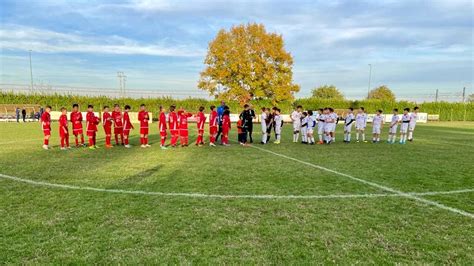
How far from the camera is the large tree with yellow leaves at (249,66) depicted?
162ft

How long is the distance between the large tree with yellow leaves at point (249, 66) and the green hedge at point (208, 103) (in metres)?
2.46

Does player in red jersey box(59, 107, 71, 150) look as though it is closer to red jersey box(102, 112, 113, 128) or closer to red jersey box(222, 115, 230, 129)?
red jersey box(102, 112, 113, 128)

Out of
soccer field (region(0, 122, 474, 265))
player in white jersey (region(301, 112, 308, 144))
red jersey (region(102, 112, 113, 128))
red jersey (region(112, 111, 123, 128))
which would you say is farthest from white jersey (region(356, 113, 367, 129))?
red jersey (region(102, 112, 113, 128))

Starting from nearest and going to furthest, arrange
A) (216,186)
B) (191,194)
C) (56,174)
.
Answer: (191,194) < (216,186) < (56,174)

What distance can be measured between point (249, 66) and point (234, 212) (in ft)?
147

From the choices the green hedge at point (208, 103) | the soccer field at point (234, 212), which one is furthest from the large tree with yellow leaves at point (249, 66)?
the soccer field at point (234, 212)

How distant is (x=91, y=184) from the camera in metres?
7.54

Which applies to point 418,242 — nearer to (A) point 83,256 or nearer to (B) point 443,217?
(B) point 443,217

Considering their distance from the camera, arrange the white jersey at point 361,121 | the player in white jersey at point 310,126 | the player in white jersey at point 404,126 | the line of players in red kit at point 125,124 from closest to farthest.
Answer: the line of players in red kit at point 125,124, the player in white jersey at point 310,126, the player in white jersey at point 404,126, the white jersey at point 361,121

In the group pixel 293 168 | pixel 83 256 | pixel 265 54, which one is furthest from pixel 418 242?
pixel 265 54

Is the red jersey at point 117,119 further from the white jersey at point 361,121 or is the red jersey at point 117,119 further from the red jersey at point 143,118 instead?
the white jersey at point 361,121

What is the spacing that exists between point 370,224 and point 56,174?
769 centimetres

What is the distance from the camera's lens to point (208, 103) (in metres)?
53.5

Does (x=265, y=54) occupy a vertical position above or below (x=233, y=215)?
above
